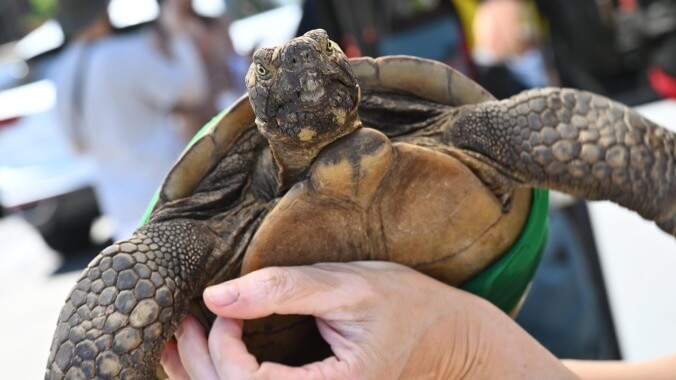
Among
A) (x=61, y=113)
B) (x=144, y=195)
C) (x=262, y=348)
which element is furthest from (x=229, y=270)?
(x=61, y=113)

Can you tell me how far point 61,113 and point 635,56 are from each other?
3.93m

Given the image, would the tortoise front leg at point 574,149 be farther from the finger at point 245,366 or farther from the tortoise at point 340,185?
the finger at point 245,366

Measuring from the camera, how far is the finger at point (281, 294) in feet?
4.07

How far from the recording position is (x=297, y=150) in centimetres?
129

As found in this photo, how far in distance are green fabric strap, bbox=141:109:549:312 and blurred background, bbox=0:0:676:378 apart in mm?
1268

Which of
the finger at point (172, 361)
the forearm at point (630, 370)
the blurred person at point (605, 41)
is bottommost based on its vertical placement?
the blurred person at point (605, 41)

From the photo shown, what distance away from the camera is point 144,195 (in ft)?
9.85

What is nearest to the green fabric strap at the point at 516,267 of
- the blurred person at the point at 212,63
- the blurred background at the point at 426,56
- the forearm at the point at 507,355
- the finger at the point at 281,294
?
the forearm at the point at 507,355

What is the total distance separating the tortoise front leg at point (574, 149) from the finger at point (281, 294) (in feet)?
1.38

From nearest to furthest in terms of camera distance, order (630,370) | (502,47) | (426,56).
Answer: (630,370) < (502,47) < (426,56)

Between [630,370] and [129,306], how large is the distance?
105 centimetres

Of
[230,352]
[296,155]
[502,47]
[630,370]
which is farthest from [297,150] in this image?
[502,47]

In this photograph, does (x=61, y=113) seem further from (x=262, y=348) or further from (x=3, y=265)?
(x=3, y=265)

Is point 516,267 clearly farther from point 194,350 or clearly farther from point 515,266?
point 194,350
